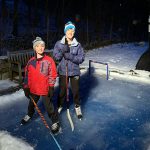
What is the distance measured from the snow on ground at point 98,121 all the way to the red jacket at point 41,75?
913mm

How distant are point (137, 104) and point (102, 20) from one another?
11207 mm

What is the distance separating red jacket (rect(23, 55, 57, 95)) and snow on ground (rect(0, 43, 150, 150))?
0.91m

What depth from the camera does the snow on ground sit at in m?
5.13

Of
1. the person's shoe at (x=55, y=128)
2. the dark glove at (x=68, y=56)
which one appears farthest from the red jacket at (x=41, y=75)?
→ the person's shoe at (x=55, y=128)

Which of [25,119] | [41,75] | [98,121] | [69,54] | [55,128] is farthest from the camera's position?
[98,121]

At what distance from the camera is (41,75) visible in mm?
5164

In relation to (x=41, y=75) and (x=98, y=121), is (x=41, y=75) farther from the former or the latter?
(x=98, y=121)

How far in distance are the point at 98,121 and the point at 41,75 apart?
5.84 ft

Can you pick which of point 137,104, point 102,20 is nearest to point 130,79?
point 137,104

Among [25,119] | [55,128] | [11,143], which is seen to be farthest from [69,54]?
[11,143]

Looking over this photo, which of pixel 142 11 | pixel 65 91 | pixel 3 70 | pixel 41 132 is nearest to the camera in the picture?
pixel 41 132

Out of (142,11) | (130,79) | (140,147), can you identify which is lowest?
(140,147)

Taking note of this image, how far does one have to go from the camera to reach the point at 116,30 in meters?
19.2

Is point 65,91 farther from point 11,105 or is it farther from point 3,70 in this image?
point 3,70
